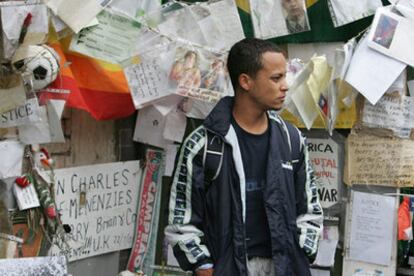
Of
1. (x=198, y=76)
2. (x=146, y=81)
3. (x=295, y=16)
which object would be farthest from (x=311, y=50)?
(x=146, y=81)

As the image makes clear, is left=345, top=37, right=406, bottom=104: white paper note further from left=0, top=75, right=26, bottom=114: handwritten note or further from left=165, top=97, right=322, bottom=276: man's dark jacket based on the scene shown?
left=0, top=75, right=26, bottom=114: handwritten note

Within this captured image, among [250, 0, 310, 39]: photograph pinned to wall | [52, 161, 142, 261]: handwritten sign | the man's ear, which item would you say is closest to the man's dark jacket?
the man's ear

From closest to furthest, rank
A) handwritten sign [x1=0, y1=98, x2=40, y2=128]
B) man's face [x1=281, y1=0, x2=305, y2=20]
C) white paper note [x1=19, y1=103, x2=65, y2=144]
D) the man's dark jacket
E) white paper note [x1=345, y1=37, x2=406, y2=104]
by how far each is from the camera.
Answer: the man's dark jacket
handwritten sign [x1=0, y1=98, x2=40, y2=128]
white paper note [x1=19, y1=103, x2=65, y2=144]
white paper note [x1=345, y1=37, x2=406, y2=104]
man's face [x1=281, y1=0, x2=305, y2=20]

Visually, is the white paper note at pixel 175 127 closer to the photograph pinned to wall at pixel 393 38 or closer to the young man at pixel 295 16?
the young man at pixel 295 16

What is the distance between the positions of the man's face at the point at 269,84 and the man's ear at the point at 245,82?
17mm

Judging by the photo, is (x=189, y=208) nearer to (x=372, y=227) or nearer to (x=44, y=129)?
(x=44, y=129)

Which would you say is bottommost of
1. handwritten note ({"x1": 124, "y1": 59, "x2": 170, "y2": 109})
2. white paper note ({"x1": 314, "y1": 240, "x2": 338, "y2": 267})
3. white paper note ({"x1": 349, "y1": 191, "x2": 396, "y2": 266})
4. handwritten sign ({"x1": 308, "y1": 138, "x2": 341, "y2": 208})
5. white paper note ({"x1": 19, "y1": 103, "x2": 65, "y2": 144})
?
white paper note ({"x1": 314, "y1": 240, "x2": 338, "y2": 267})

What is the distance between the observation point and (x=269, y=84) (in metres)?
3.40

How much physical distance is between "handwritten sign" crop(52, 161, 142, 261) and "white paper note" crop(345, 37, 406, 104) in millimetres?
1669

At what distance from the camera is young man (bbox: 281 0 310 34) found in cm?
498

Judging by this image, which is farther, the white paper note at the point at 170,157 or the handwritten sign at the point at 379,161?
the white paper note at the point at 170,157

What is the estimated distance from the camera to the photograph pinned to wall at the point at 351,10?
4.87m

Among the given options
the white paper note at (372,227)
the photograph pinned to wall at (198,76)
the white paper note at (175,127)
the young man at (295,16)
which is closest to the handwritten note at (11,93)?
the photograph pinned to wall at (198,76)

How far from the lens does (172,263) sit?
538 centimetres
